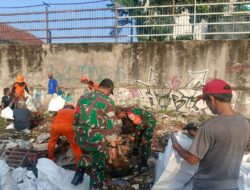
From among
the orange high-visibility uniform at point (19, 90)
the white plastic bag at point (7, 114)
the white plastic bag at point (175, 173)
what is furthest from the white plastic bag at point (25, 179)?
the orange high-visibility uniform at point (19, 90)

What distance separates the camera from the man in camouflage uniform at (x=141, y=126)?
5.11 metres

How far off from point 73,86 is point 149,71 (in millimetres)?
2598

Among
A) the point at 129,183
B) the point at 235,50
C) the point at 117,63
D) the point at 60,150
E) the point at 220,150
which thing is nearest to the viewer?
the point at 220,150

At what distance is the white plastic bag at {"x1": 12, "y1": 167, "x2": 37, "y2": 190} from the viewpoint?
14.5ft

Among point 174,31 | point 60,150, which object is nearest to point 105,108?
point 60,150

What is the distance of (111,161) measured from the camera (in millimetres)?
5191

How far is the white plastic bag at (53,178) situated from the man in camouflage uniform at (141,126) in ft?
3.55

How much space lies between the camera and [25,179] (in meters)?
4.58

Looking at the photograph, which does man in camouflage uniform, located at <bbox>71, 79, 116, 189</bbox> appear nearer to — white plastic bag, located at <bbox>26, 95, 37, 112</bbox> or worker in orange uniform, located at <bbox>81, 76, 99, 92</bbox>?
worker in orange uniform, located at <bbox>81, 76, 99, 92</bbox>

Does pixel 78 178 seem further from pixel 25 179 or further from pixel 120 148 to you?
pixel 120 148

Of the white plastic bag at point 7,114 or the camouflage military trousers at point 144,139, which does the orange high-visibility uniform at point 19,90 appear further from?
the camouflage military trousers at point 144,139

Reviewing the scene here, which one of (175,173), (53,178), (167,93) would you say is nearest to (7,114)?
(167,93)

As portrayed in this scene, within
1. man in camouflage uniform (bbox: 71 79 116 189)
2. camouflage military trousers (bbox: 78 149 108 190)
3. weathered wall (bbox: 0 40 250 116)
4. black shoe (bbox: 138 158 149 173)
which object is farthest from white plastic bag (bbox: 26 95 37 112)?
camouflage military trousers (bbox: 78 149 108 190)

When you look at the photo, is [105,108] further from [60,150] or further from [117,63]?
[117,63]
